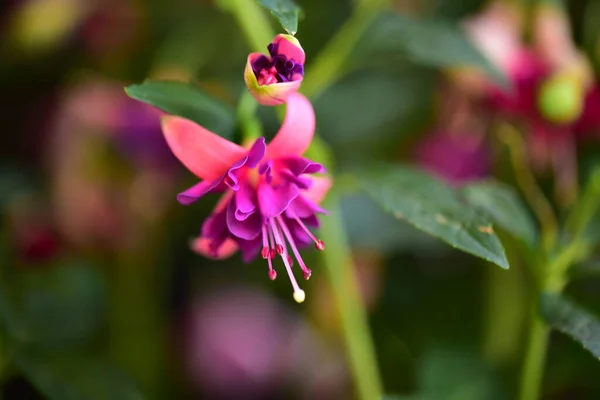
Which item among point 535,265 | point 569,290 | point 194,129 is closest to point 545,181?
point 569,290

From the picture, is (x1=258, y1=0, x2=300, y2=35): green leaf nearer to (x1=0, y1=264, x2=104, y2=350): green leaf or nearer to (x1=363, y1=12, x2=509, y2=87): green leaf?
(x1=363, y1=12, x2=509, y2=87): green leaf

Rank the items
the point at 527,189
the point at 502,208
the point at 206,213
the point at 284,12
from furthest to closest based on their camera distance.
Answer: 1. the point at 206,213
2. the point at 527,189
3. the point at 502,208
4. the point at 284,12

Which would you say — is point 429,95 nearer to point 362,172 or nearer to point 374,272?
point 374,272

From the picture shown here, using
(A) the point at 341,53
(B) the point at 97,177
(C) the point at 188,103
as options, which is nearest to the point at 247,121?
(C) the point at 188,103

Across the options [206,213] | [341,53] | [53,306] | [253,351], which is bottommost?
[253,351]

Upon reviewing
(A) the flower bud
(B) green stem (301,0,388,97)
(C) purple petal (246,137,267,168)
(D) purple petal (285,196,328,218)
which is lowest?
(A) the flower bud

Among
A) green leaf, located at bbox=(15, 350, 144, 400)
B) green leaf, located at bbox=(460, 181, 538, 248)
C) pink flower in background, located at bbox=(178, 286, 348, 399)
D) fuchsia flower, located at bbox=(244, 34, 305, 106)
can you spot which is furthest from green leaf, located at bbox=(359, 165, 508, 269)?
pink flower in background, located at bbox=(178, 286, 348, 399)

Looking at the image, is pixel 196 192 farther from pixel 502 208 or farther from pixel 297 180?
pixel 502 208
